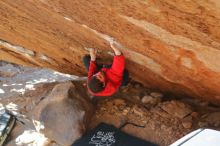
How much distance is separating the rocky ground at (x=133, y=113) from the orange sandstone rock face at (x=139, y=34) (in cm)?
19

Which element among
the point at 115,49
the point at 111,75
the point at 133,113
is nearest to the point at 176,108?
the point at 133,113

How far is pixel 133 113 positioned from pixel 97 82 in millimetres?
720

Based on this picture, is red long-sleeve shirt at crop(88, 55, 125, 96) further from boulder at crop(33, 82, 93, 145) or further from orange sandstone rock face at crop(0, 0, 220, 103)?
boulder at crop(33, 82, 93, 145)

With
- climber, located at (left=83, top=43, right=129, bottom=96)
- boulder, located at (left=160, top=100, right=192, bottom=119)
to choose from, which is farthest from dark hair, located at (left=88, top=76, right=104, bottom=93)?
boulder, located at (left=160, top=100, right=192, bottom=119)

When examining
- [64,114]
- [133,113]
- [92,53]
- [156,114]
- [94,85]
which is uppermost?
[92,53]

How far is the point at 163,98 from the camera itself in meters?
5.21

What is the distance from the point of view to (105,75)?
4746 millimetres

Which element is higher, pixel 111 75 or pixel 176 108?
pixel 111 75

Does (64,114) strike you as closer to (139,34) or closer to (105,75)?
(105,75)

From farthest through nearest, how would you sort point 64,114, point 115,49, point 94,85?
1. point 64,114
2. point 94,85
3. point 115,49

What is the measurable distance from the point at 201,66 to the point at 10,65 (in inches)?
195

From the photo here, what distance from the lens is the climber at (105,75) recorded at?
457 cm

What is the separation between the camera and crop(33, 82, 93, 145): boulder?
16.3 ft

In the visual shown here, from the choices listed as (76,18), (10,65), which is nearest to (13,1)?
(76,18)
